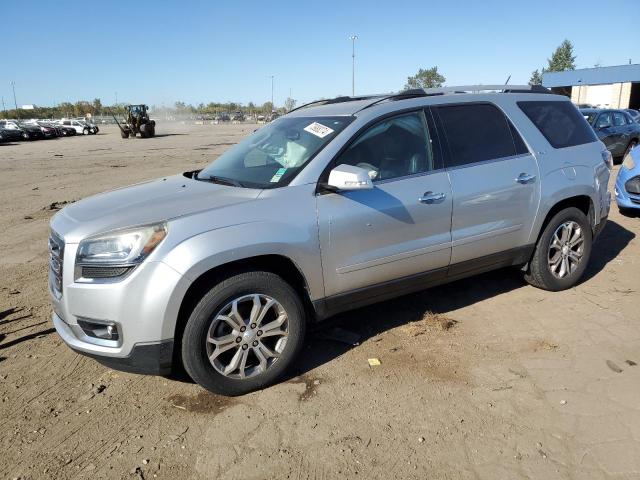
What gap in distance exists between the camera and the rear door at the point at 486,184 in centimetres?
391

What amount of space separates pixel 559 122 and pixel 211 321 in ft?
12.0

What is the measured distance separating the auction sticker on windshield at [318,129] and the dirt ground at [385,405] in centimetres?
155

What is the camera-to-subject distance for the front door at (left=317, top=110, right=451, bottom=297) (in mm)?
3350

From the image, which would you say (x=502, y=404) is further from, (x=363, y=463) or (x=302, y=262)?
(x=302, y=262)

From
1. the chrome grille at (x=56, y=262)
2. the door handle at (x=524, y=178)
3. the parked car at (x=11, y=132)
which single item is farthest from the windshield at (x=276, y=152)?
the parked car at (x=11, y=132)

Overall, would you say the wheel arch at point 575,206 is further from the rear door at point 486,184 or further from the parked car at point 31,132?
the parked car at point 31,132

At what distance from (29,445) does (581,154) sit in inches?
189

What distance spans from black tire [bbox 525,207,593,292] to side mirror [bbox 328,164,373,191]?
2.10 metres

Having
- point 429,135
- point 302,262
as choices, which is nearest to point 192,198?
point 302,262

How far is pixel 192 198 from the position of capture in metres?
3.32

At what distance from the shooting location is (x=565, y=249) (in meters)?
4.65

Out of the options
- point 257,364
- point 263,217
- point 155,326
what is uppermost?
point 263,217

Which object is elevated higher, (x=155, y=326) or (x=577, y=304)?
(x=155, y=326)

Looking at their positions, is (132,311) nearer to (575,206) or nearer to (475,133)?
(475,133)
